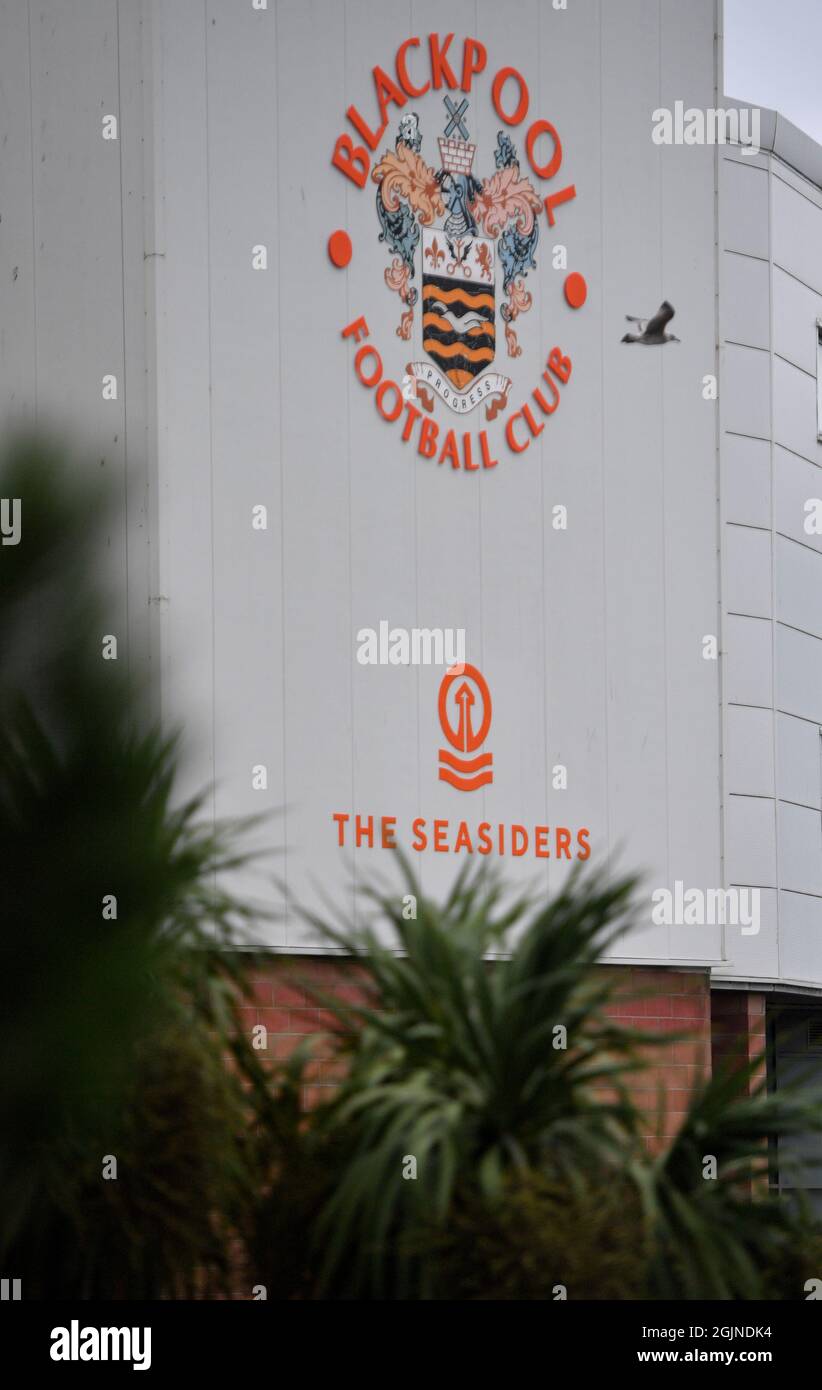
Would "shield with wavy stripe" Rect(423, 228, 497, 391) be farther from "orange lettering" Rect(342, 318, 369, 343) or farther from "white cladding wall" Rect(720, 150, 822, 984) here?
"white cladding wall" Rect(720, 150, 822, 984)

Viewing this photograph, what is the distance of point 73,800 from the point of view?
4105 mm

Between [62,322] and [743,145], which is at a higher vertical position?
[743,145]

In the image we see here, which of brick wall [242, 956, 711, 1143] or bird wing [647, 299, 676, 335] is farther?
bird wing [647, 299, 676, 335]

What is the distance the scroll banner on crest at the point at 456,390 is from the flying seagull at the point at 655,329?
1321 millimetres

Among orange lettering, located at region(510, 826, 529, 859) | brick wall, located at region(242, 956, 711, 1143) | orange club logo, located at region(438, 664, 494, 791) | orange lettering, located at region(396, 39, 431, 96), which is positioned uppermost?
orange lettering, located at region(396, 39, 431, 96)

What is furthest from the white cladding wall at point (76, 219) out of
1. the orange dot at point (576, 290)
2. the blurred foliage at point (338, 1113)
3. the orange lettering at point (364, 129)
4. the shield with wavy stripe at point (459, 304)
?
the blurred foliage at point (338, 1113)

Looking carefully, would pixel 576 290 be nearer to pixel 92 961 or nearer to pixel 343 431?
pixel 343 431

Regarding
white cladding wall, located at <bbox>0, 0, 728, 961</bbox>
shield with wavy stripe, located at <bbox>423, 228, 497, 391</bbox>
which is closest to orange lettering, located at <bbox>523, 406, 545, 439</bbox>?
white cladding wall, located at <bbox>0, 0, 728, 961</bbox>

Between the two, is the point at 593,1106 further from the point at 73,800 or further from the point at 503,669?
the point at 503,669

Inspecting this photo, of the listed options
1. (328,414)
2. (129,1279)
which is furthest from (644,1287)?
(328,414)

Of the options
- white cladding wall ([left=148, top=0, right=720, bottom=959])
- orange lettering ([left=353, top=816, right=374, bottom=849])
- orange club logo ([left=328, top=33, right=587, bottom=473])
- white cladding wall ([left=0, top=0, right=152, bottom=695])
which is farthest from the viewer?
orange club logo ([left=328, top=33, right=587, bottom=473])

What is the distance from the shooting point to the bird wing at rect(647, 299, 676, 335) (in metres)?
14.8

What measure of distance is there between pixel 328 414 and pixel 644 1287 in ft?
28.2

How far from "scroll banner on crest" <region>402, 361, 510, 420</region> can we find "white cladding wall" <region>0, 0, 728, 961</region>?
10 cm
